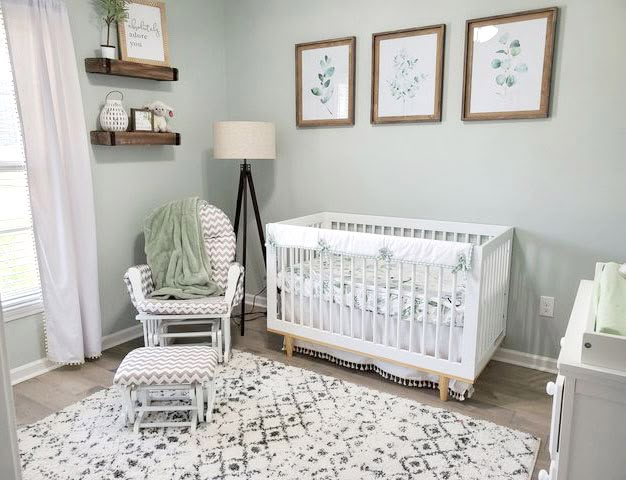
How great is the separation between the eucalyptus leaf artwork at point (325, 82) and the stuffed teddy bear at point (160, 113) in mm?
1062

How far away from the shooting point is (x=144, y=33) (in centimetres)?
326

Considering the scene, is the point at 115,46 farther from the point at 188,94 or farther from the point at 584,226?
the point at 584,226

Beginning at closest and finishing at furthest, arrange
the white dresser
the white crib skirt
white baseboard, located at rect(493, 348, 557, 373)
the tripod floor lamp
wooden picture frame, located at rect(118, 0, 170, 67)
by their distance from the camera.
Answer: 1. the white dresser
2. the white crib skirt
3. white baseboard, located at rect(493, 348, 557, 373)
4. wooden picture frame, located at rect(118, 0, 170, 67)
5. the tripod floor lamp

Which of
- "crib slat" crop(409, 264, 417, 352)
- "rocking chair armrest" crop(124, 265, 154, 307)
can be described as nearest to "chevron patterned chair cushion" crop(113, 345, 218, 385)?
"rocking chair armrest" crop(124, 265, 154, 307)

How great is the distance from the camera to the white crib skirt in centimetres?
255

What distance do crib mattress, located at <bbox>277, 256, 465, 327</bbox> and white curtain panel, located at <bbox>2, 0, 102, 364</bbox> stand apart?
1203 mm

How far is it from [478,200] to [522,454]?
1480 millimetres

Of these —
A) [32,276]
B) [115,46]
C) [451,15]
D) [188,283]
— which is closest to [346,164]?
[451,15]

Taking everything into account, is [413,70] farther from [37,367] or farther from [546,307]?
[37,367]

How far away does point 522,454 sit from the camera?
2.09 meters

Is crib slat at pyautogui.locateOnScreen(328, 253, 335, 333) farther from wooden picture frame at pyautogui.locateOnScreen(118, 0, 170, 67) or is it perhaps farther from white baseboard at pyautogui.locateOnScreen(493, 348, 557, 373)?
wooden picture frame at pyautogui.locateOnScreen(118, 0, 170, 67)

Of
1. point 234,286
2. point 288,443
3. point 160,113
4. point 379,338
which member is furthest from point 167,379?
point 160,113

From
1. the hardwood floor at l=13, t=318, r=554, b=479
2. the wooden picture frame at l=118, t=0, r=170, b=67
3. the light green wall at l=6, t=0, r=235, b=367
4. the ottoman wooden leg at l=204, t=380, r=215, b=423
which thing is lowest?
the hardwood floor at l=13, t=318, r=554, b=479

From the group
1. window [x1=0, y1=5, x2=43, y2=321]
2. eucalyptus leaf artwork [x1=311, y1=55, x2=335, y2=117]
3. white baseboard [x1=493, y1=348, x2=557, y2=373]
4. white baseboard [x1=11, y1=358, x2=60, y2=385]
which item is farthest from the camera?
eucalyptus leaf artwork [x1=311, y1=55, x2=335, y2=117]
